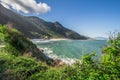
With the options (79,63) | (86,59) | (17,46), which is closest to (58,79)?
(79,63)

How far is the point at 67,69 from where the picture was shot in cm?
1012

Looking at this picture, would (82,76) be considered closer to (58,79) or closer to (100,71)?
(100,71)

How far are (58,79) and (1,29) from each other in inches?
451

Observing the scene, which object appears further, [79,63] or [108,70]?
[79,63]

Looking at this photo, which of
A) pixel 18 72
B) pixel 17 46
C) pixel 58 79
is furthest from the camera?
pixel 17 46

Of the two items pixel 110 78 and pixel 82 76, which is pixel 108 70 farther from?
pixel 82 76

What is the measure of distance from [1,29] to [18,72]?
10.0 meters

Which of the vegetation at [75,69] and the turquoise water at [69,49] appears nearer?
the vegetation at [75,69]

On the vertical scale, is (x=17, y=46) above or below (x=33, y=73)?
above

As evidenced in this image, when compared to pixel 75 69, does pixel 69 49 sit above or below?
below

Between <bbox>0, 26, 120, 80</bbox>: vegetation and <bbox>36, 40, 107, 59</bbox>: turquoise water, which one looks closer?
<bbox>0, 26, 120, 80</bbox>: vegetation

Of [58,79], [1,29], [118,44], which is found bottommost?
[58,79]

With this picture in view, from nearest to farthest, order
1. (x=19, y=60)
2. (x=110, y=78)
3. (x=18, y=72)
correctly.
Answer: (x=110, y=78)
(x=18, y=72)
(x=19, y=60)

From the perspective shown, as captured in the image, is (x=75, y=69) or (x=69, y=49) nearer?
(x=75, y=69)
